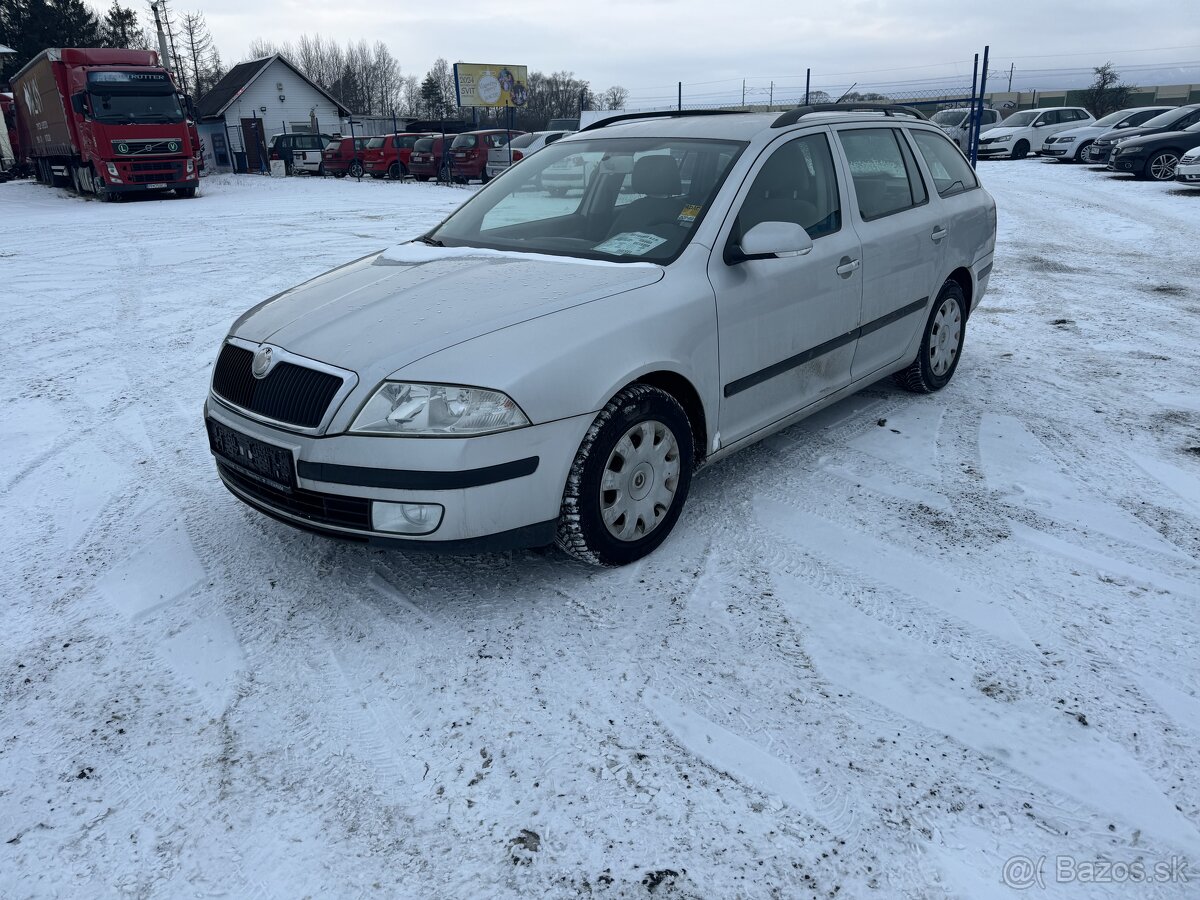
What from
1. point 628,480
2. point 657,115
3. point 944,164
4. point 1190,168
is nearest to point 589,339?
point 628,480

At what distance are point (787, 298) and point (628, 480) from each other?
118cm

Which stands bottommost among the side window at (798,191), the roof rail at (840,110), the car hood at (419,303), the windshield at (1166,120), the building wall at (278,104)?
the car hood at (419,303)

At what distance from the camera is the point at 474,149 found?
71.7ft

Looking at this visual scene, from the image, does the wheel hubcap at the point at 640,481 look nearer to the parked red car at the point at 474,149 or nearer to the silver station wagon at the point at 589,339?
the silver station wagon at the point at 589,339

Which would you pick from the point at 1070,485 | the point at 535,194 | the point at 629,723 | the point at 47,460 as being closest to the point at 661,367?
the point at 629,723

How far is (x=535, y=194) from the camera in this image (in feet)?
13.9

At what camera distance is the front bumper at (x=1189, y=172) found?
14719mm

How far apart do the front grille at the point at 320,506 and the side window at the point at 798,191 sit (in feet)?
6.09

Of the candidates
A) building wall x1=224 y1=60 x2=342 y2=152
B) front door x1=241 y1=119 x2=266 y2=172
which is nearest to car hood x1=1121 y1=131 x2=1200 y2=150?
front door x1=241 y1=119 x2=266 y2=172

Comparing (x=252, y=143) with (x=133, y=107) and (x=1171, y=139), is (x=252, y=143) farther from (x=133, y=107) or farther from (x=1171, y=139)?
(x=1171, y=139)

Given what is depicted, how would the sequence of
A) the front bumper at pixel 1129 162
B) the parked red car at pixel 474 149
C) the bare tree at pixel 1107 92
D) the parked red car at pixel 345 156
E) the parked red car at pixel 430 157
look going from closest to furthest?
1. the front bumper at pixel 1129 162
2. the parked red car at pixel 474 149
3. the parked red car at pixel 430 157
4. the parked red car at pixel 345 156
5. the bare tree at pixel 1107 92

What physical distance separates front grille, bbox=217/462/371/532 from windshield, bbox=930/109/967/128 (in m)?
27.8

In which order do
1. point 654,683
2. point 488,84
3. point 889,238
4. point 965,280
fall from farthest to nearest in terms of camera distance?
point 488,84 → point 965,280 → point 889,238 → point 654,683

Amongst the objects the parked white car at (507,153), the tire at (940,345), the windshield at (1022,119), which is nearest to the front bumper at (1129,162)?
the windshield at (1022,119)
